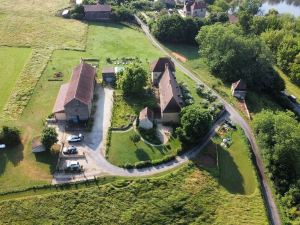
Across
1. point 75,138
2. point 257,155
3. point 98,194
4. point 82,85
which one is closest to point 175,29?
point 82,85

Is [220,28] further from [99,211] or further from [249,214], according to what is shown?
[99,211]

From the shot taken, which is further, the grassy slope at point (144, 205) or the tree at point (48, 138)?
the tree at point (48, 138)

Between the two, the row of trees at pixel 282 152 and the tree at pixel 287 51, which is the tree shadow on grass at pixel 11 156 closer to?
the row of trees at pixel 282 152

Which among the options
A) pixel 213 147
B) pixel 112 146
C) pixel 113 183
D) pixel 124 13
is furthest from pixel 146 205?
pixel 124 13

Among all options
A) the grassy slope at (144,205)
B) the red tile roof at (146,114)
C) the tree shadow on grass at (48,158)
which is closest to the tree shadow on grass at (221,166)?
the grassy slope at (144,205)

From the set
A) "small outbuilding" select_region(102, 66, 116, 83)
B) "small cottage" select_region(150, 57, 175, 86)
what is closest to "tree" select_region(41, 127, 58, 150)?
"small outbuilding" select_region(102, 66, 116, 83)
